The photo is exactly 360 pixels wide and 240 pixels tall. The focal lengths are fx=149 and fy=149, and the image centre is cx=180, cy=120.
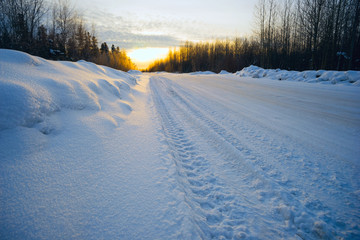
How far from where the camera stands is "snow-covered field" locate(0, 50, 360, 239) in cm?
124

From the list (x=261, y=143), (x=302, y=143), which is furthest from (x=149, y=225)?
(x=302, y=143)

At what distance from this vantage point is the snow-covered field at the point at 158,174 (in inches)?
48.7

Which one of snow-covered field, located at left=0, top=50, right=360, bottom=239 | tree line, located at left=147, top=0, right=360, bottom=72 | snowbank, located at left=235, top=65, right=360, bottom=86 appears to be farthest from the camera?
tree line, located at left=147, top=0, right=360, bottom=72

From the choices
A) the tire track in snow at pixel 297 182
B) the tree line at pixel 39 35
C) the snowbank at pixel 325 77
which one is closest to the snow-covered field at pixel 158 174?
the tire track in snow at pixel 297 182

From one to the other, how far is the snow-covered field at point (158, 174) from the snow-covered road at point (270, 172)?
0.01m

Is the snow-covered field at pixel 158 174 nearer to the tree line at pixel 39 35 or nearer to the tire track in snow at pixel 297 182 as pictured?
the tire track in snow at pixel 297 182

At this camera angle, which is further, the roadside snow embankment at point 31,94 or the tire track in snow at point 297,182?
the roadside snow embankment at point 31,94

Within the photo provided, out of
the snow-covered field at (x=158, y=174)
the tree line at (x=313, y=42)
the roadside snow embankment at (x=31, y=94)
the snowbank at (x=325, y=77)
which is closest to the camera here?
the snow-covered field at (x=158, y=174)

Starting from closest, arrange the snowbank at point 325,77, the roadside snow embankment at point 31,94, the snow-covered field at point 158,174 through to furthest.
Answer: the snow-covered field at point 158,174
the roadside snow embankment at point 31,94
the snowbank at point 325,77

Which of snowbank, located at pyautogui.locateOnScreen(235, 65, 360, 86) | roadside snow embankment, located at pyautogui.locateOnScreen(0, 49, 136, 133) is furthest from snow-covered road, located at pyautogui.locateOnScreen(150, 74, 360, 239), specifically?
snowbank, located at pyautogui.locateOnScreen(235, 65, 360, 86)

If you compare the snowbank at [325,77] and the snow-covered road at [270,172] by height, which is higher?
the snowbank at [325,77]

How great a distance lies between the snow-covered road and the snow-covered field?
12 mm

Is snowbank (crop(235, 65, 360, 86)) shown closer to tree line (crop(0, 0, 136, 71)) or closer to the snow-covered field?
the snow-covered field

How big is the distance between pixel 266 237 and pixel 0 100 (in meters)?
3.28
